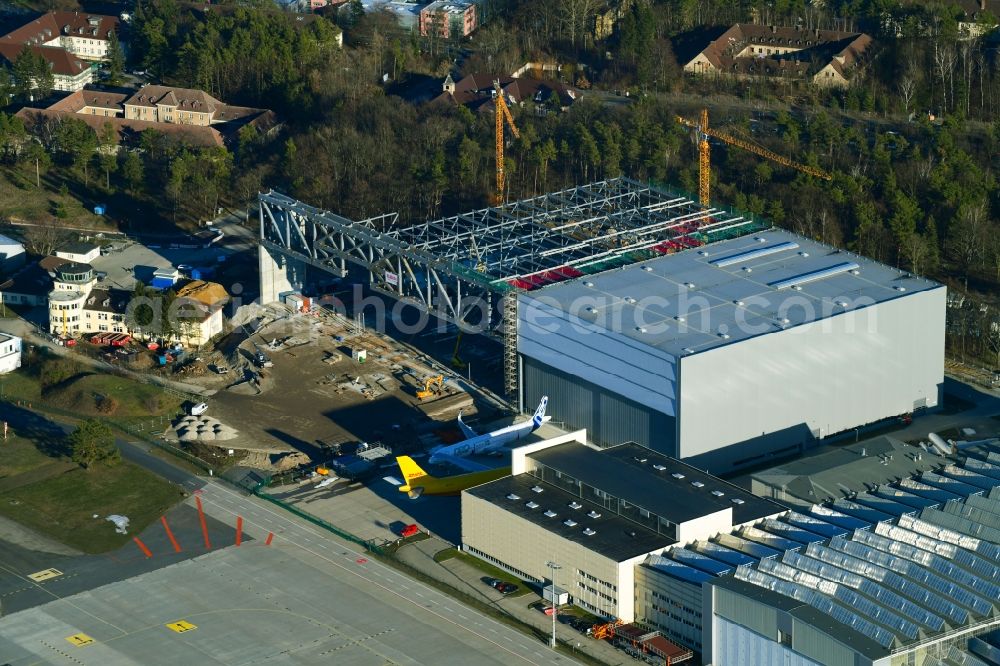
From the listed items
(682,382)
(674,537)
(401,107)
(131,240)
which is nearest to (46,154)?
(131,240)

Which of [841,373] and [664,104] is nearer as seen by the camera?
[841,373]

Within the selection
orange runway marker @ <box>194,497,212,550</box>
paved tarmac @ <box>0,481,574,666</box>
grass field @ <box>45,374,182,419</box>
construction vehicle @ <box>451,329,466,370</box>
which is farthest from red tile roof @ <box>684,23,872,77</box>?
paved tarmac @ <box>0,481,574,666</box>

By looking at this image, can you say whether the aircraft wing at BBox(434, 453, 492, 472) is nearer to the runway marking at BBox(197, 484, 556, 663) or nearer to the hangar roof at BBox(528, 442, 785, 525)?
the hangar roof at BBox(528, 442, 785, 525)

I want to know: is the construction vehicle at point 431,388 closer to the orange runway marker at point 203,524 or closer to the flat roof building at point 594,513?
the orange runway marker at point 203,524

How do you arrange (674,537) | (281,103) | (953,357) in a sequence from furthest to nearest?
(281,103) → (953,357) → (674,537)

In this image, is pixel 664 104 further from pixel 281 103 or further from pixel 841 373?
pixel 841 373

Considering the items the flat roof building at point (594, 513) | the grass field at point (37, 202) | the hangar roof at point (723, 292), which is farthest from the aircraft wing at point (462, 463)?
the grass field at point (37, 202)
